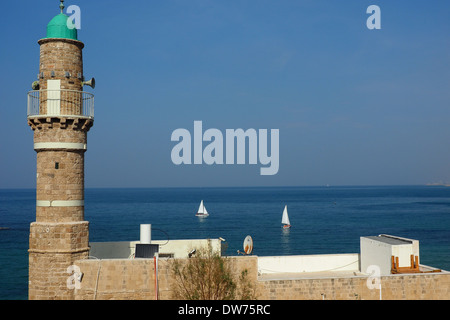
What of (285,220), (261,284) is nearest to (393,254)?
(261,284)

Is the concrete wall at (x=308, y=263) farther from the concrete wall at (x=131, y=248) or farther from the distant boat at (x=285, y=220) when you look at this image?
the distant boat at (x=285, y=220)

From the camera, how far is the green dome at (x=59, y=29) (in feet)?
73.7

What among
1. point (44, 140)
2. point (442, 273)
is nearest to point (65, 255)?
point (44, 140)

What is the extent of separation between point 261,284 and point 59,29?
1584 cm

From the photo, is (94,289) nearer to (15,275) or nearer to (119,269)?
(119,269)

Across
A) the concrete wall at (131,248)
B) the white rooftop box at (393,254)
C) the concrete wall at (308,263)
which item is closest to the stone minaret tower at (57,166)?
the concrete wall at (131,248)

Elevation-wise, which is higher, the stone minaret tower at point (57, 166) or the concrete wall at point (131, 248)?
the stone minaret tower at point (57, 166)

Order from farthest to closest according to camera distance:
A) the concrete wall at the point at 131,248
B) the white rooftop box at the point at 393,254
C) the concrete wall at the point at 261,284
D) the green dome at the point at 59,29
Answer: the concrete wall at the point at 131,248, the white rooftop box at the point at 393,254, the green dome at the point at 59,29, the concrete wall at the point at 261,284

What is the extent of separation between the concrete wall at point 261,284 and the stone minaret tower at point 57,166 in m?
1.14

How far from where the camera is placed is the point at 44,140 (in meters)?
22.5

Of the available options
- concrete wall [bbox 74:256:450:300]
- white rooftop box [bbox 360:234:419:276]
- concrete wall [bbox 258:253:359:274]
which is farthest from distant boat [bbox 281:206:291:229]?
concrete wall [bbox 74:256:450:300]

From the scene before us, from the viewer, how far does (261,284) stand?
2252cm

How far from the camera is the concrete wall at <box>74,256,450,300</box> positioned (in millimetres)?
21719

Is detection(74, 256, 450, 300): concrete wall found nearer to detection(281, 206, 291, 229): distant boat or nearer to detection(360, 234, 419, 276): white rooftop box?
detection(360, 234, 419, 276): white rooftop box
